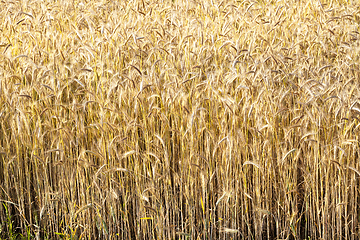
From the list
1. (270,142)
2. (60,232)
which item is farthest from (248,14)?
(60,232)

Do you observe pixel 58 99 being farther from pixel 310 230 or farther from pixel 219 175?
pixel 310 230

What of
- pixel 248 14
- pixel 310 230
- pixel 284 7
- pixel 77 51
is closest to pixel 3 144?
pixel 77 51

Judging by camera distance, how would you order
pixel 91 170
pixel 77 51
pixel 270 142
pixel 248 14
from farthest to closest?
pixel 248 14, pixel 77 51, pixel 91 170, pixel 270 142

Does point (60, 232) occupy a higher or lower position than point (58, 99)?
lower

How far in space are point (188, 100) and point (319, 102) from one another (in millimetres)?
653

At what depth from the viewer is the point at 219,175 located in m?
1.85

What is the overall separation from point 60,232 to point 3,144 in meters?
0.54

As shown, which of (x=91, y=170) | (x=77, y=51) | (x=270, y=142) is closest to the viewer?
(x=270, y=142)

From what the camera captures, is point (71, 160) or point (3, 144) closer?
point (71, 160)

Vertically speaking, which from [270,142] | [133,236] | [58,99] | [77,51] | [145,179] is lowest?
[133,236]

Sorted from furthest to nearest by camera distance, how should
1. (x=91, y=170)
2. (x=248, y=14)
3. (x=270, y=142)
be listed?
(x=248, y=14) → (x=91, y=170) → (x=270, y=142)

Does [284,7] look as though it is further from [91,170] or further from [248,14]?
[91,170]

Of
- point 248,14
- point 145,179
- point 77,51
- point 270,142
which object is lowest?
point 145,179

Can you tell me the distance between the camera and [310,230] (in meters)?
1.86
